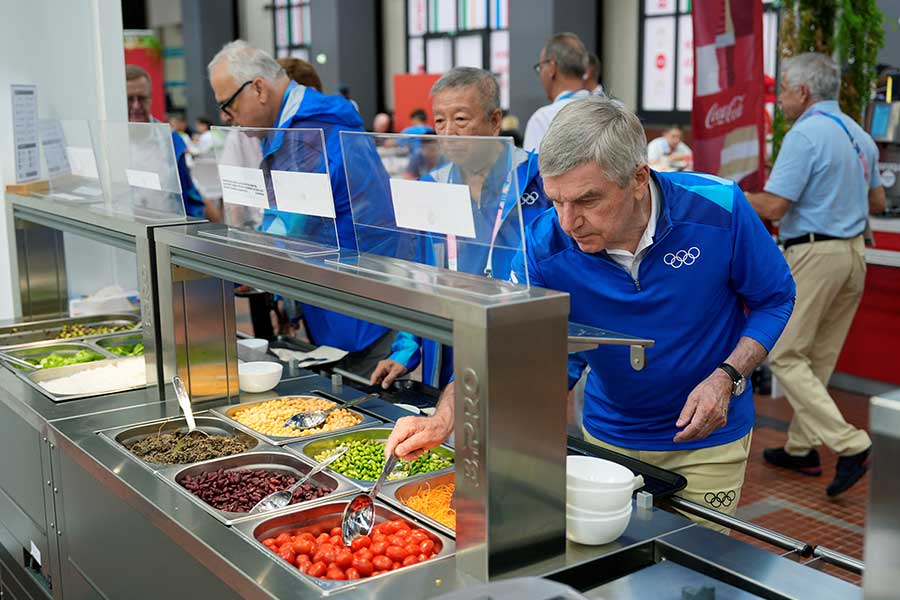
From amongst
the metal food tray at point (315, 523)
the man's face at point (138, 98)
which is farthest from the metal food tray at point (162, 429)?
the man's face at point (138, 98)

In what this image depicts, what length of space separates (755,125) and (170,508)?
3924mm

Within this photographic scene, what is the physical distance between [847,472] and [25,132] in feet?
12.1

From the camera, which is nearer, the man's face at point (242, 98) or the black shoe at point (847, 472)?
the man's face at point (242, 98)

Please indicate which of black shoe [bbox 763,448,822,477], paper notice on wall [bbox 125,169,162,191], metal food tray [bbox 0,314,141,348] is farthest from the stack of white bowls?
black shoe [bbox 763,448,822,477]

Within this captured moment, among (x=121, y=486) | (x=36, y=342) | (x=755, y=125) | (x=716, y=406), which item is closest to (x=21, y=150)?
(x=36, y=342)

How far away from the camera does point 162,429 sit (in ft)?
7.66

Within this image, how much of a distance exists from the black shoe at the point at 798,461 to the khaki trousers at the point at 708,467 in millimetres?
2481

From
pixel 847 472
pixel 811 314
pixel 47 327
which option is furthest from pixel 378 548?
pixel 811 314

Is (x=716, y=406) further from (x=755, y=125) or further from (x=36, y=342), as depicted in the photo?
(x=755, y=125)

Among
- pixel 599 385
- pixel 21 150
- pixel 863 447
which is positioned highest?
pixel 21 150

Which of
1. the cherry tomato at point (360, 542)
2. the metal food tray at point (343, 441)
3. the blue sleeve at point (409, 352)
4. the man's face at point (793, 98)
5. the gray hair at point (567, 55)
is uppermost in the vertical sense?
the gray hair at point (567, 55)

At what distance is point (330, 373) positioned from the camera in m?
2.94

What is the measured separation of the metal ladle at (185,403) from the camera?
2312 millimetres

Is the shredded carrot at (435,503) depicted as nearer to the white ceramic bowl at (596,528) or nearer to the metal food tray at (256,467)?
the metal food tray at (256,467)
